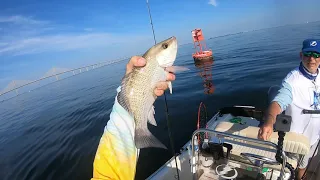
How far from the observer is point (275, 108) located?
11.0ft

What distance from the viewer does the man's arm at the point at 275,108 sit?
310cm

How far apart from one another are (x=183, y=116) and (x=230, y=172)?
31.1 feet

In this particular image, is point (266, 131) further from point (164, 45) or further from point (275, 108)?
point (164, 45)

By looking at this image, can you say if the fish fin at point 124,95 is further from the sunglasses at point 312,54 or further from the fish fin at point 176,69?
the sunglasses at point 312,54

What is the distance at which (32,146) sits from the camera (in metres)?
13.9

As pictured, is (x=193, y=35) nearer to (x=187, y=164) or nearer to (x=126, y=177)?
(x=187, y=164)

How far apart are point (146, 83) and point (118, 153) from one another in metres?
1.02

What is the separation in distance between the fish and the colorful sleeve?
0.63 feet

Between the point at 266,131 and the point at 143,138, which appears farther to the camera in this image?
the point at 266,131

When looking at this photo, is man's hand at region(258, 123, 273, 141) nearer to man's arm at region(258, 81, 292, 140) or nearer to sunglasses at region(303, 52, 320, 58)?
man's arm at region(258, 81, 292, 140)

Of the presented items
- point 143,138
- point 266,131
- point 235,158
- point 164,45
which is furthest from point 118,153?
point 235,158

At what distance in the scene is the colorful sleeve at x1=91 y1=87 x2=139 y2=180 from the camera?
2471mm

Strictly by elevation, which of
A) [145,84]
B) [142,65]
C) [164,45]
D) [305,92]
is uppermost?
[164,45]

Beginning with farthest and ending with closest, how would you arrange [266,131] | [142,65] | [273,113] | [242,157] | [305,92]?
[242,157] < [305,92] < [273,113] < [266,131] < [142,65]
